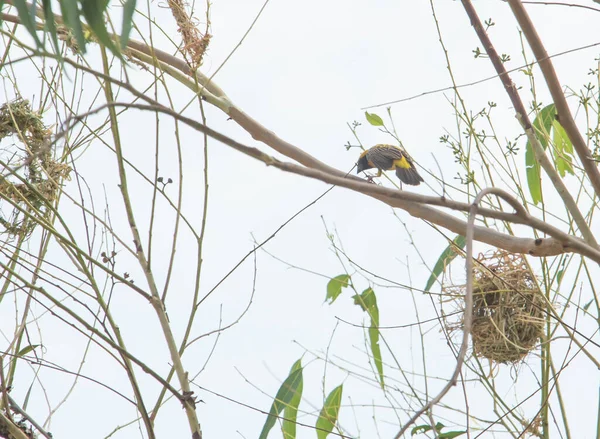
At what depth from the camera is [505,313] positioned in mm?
2799

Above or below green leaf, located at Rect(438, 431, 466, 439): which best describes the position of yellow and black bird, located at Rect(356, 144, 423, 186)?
above

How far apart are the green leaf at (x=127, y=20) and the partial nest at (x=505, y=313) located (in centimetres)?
203

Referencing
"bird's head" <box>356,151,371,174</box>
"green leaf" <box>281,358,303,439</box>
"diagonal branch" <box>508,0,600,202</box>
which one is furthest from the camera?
"bird's head" <box>356,151,371,174</box>

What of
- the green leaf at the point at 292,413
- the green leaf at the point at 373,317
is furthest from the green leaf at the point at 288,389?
the green leaf at the point at 373,317

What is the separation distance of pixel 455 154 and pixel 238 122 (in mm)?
788

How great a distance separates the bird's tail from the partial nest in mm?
1024

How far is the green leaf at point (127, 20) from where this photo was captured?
3.22 ft

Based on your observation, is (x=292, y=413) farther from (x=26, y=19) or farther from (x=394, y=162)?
(x=26, y=19)

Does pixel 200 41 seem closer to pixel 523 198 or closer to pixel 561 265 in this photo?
pixel 523 198

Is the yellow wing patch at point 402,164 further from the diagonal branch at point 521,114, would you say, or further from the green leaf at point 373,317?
the diagonal branch at point 521,114

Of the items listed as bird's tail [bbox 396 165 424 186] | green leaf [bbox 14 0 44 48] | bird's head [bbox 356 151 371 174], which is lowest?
green leaf [bbox 14 0 44 48]

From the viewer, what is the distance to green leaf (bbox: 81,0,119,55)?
1.03 meters

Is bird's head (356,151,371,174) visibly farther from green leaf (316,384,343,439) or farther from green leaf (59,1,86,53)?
green leaf (59,1,86,53)

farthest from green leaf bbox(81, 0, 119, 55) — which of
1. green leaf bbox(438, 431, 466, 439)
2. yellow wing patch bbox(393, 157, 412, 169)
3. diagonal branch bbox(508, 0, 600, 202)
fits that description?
yellow wing patch bbox(393, 157, 412, 169)
